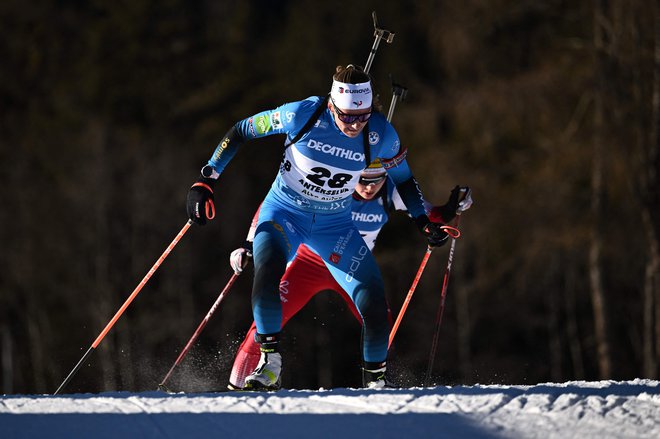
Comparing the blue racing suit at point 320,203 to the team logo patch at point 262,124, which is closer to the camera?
the blue racing suit at point 320,203

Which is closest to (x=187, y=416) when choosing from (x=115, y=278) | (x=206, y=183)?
(x=206, y=183)

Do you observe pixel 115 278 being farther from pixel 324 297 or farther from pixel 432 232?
pixel 432 232

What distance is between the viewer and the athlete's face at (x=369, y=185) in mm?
7137

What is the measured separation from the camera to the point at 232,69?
32688 millimetres

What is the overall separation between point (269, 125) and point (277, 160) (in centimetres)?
2415

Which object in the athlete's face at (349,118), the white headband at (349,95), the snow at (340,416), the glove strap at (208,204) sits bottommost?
the snow at (340,416)

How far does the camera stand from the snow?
4.21 m

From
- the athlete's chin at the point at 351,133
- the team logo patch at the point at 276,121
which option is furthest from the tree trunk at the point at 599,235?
the team logo patch at the point at 276,121

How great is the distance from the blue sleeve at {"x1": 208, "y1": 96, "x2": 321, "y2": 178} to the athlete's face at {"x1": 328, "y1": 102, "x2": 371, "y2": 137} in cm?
15

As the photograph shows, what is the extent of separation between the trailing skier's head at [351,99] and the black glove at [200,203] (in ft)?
2.79

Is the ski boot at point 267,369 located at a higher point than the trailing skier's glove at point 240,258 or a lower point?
lower

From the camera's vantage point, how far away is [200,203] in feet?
19.8

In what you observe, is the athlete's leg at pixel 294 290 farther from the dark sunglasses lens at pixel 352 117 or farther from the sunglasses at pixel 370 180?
the dark sunglasses lens at pixel 352 117

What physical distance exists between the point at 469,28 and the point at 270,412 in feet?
61.2
